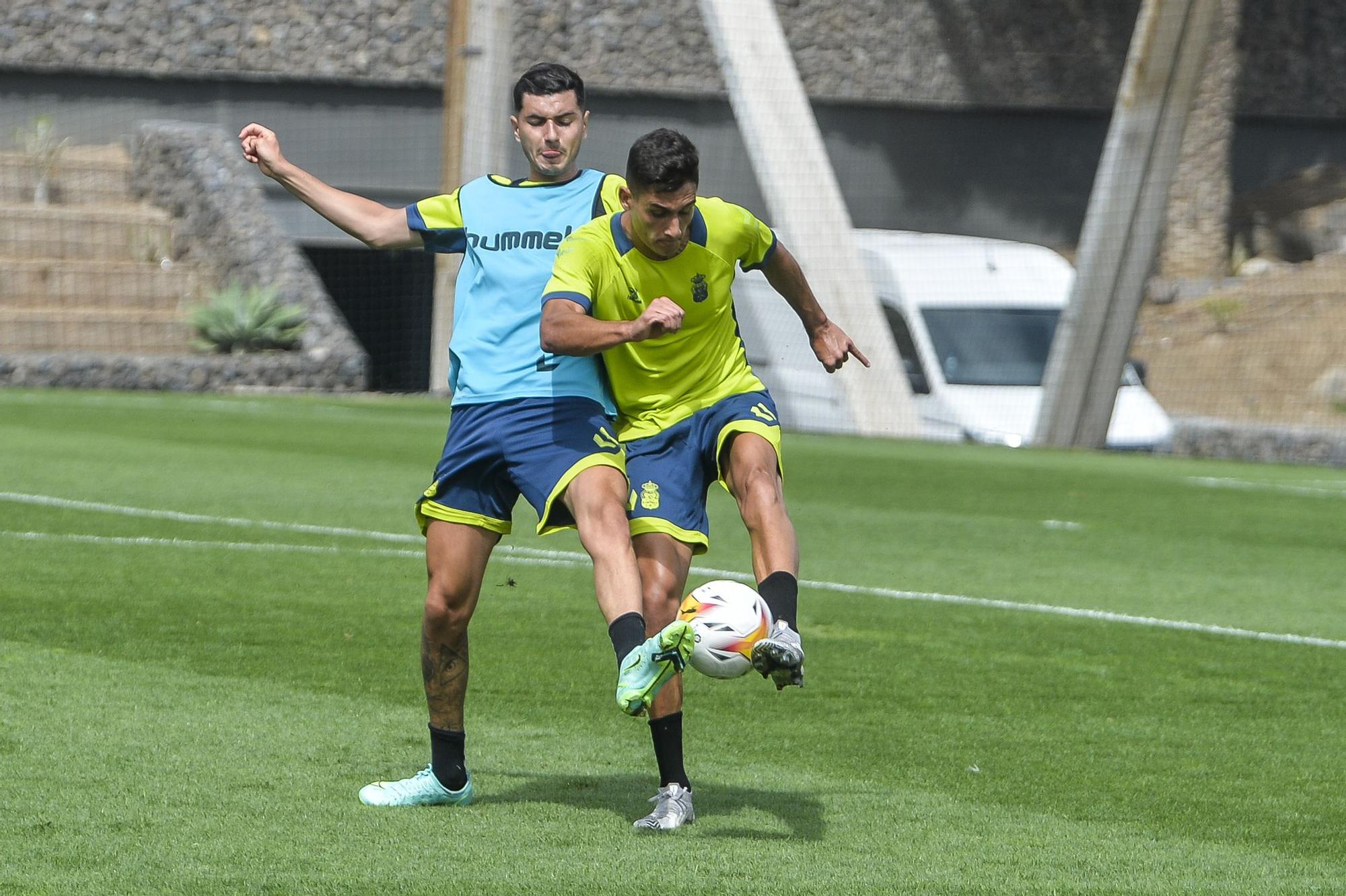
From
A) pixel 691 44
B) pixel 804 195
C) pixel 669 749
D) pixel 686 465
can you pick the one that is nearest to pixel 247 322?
pixel 804 195

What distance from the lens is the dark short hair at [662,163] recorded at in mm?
5211

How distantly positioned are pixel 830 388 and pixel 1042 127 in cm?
1836

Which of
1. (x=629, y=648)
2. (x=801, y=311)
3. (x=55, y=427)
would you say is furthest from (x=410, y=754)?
(x=55, y=427)

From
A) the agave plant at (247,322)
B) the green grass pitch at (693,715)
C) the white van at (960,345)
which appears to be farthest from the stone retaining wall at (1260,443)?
the agave plant at (247,322)

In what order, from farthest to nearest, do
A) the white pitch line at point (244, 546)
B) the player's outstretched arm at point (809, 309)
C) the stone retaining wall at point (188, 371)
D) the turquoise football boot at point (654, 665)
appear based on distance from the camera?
the stone retaining wall at point (188, 371), the white pitch line at point (244, 546), the player's outstretched arm at point (809, 309), the turquoise football boot at point (654, 665)

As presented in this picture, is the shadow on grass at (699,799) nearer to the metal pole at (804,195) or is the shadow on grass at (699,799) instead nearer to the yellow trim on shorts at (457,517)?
the yellow trim on shorts at (457,517)

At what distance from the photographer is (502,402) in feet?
18.2

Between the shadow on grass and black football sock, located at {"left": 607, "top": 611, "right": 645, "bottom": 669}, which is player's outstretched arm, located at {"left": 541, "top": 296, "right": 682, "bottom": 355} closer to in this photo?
black football sock, located at {"left": 607, "top": 611, "right": 645, "bottom": 669}

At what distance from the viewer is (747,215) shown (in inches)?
228

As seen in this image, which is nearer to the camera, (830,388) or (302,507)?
(302,507)

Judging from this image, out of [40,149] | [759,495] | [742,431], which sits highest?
[40,149]

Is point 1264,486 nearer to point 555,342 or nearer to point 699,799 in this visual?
point 699,799

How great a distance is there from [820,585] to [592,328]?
17.7ft

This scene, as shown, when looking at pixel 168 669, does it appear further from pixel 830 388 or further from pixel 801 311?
pixel 830 388
